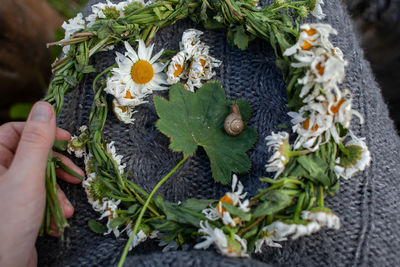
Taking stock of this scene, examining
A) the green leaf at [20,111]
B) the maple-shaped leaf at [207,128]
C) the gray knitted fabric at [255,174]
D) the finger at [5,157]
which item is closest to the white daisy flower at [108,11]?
the gray knitted fabric at [255,174]

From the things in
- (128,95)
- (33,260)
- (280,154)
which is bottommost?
(33,260)

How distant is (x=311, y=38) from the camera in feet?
1.58

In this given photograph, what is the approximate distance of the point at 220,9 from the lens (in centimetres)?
61

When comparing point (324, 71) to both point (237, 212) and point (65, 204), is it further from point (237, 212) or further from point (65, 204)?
point (65, 204)

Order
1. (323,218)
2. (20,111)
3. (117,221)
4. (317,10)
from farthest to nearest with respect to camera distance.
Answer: (20,111)
(317,10)
(117,221)
(323,218)

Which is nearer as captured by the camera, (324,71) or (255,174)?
(324,71)

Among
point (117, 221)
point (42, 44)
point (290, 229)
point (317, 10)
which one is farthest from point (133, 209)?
point (42, 44)

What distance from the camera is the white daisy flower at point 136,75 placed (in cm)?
59

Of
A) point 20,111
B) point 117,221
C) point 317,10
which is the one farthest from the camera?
point 20,111

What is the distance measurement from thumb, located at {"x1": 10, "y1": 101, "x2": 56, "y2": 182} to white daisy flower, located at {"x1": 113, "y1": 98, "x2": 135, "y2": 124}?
0.10m

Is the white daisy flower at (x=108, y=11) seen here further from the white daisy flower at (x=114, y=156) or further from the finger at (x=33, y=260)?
the finger at (x=33, y=260)

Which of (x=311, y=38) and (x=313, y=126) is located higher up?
(x=311, y=38)

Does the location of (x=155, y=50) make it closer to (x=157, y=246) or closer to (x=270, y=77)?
(x=270, y=77)

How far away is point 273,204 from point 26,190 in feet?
1.18
